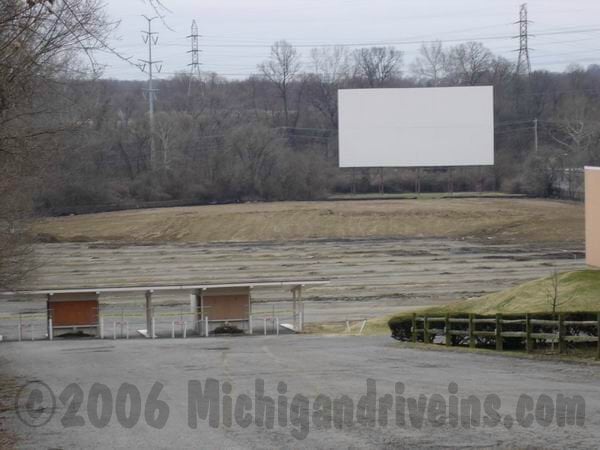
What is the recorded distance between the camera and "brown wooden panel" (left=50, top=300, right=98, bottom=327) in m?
38.1

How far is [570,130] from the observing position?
97.1m

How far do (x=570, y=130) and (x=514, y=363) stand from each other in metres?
82.8

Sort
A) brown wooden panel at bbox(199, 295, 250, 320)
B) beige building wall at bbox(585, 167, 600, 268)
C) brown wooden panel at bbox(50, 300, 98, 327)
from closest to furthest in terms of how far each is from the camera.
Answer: beige building wall at bbox(585, 167, 600, 268) → brown wooden panel at bbox(50, 300, 98, 327) → brown wooden panel at bbox(199, 295, 250, 320)

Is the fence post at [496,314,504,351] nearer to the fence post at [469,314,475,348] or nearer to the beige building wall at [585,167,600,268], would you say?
the fence post at [469,314,475,348]

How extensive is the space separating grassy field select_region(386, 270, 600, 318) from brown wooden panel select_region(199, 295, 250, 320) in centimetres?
Answer: 1068

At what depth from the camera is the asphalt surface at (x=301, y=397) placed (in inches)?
422

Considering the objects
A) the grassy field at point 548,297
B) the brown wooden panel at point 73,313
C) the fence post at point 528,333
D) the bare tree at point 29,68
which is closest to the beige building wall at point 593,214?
the grassy field at point 548,297

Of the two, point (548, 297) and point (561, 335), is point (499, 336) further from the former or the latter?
point (548, 297)

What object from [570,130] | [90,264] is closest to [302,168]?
[570,130]

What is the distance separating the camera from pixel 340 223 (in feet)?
244

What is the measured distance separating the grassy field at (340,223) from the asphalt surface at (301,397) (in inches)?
1886

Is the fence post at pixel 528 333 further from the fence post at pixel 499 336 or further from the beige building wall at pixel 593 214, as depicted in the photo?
the beige building wall at pixel 593 214

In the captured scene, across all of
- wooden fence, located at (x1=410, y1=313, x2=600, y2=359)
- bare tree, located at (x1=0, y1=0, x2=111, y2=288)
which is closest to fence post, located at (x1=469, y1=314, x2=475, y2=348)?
wooden fence, located at (x1=410, y1=313, x2=600, y2=359)

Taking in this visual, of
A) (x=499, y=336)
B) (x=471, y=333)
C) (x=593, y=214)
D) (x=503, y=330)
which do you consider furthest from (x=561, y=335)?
(x=593, y=214)
